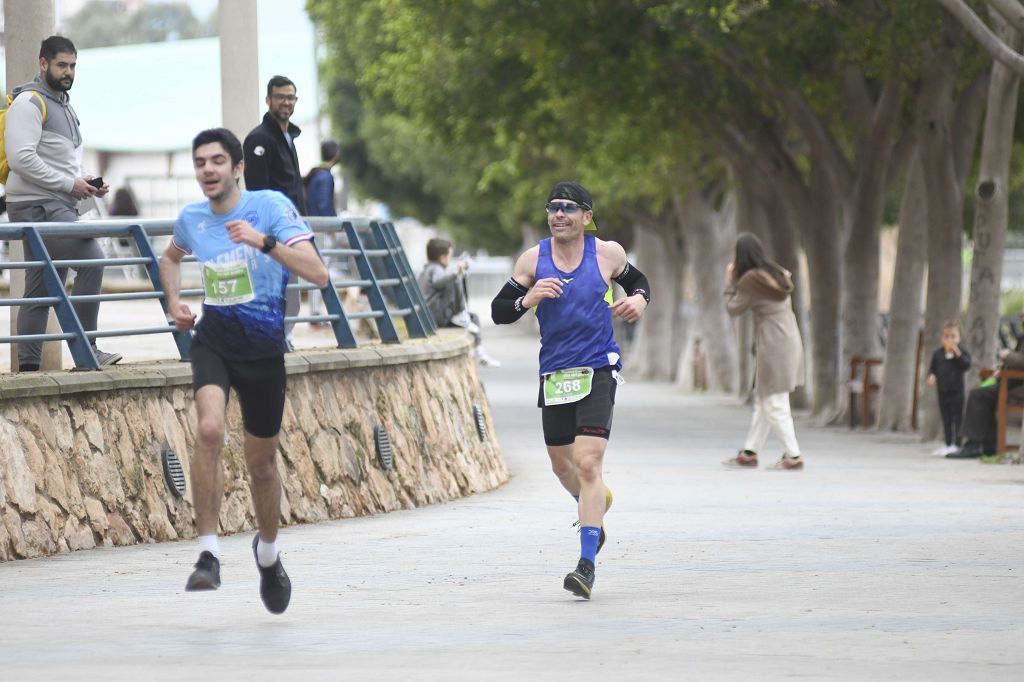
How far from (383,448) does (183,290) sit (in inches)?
114

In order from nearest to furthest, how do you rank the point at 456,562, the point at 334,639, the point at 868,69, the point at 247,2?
the point at 334,639
the point at 456,562
the point at 247,2
the point at 868,69

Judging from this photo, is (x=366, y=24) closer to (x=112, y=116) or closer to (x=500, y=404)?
(x=112, y=116)

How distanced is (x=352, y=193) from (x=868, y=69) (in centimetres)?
3864

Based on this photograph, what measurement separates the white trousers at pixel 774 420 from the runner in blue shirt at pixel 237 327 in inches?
340

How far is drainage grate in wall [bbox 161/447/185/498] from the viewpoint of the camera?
412 inches

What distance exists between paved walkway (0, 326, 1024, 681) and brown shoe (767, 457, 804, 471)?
9.82 ft

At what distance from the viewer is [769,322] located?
52.1ft

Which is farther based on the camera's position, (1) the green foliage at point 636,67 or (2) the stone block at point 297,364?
(1) the green foliage at point 636,67

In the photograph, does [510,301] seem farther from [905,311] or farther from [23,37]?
[905,311]

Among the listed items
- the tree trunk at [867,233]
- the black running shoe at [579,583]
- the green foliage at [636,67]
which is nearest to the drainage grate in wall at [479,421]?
the black running shoe at [579,583]

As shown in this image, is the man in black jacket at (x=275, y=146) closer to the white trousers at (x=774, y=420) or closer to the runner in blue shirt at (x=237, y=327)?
the runner in blue shirt at (x=237, y=327)

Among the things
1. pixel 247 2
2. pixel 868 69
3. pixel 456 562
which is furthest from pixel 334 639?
pixel 868 69

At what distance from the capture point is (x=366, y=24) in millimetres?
33969

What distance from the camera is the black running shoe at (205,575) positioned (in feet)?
23.6
